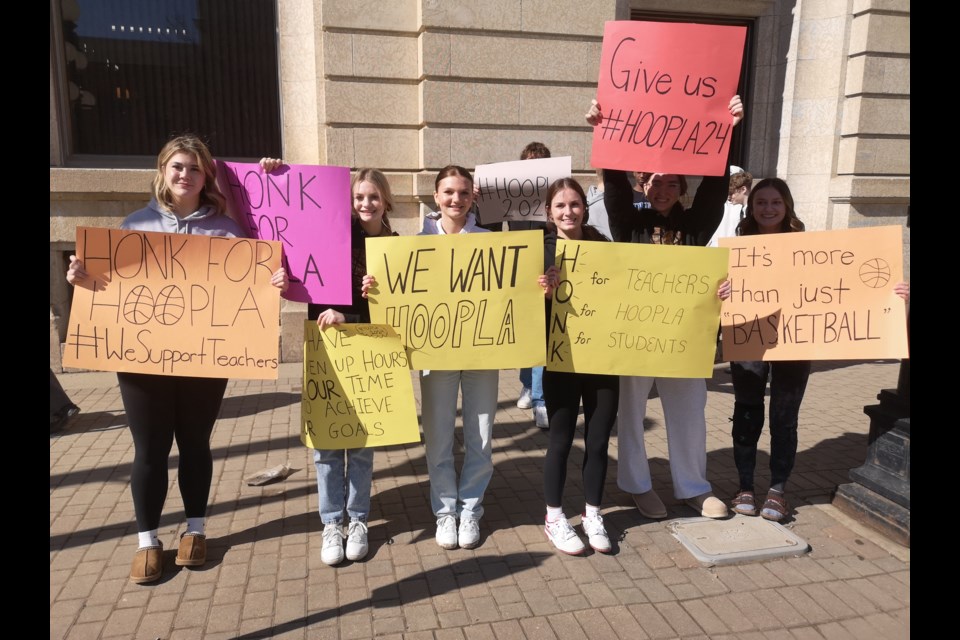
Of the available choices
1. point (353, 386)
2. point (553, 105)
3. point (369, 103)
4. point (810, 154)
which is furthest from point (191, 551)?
point (810, 154)

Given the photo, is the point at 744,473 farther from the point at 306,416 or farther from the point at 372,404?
the point at 306,416

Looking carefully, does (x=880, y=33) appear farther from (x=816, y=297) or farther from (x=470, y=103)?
(x=816, y=297)

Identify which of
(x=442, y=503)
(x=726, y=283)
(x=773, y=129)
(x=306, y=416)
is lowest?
(x=442, y=503)

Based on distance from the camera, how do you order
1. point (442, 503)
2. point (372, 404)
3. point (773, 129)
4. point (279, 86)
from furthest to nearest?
point (773, 129) < point (279, 86) < point (442, 503) < point (372, 404)

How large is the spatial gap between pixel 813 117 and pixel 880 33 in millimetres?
1225

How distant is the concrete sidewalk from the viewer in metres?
2.76

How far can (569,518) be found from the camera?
3.68 m

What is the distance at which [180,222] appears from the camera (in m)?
3.00

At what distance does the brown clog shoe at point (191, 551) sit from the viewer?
3.15m

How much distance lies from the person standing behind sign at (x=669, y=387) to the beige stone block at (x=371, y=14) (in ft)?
15.4

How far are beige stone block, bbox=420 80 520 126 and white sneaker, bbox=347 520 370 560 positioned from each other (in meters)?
5.31

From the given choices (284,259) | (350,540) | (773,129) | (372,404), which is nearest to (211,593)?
(350,540)

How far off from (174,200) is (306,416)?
1.21m

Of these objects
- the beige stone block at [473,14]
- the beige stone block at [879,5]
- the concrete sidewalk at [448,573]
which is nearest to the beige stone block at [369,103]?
the beige stone block at [473,14]
